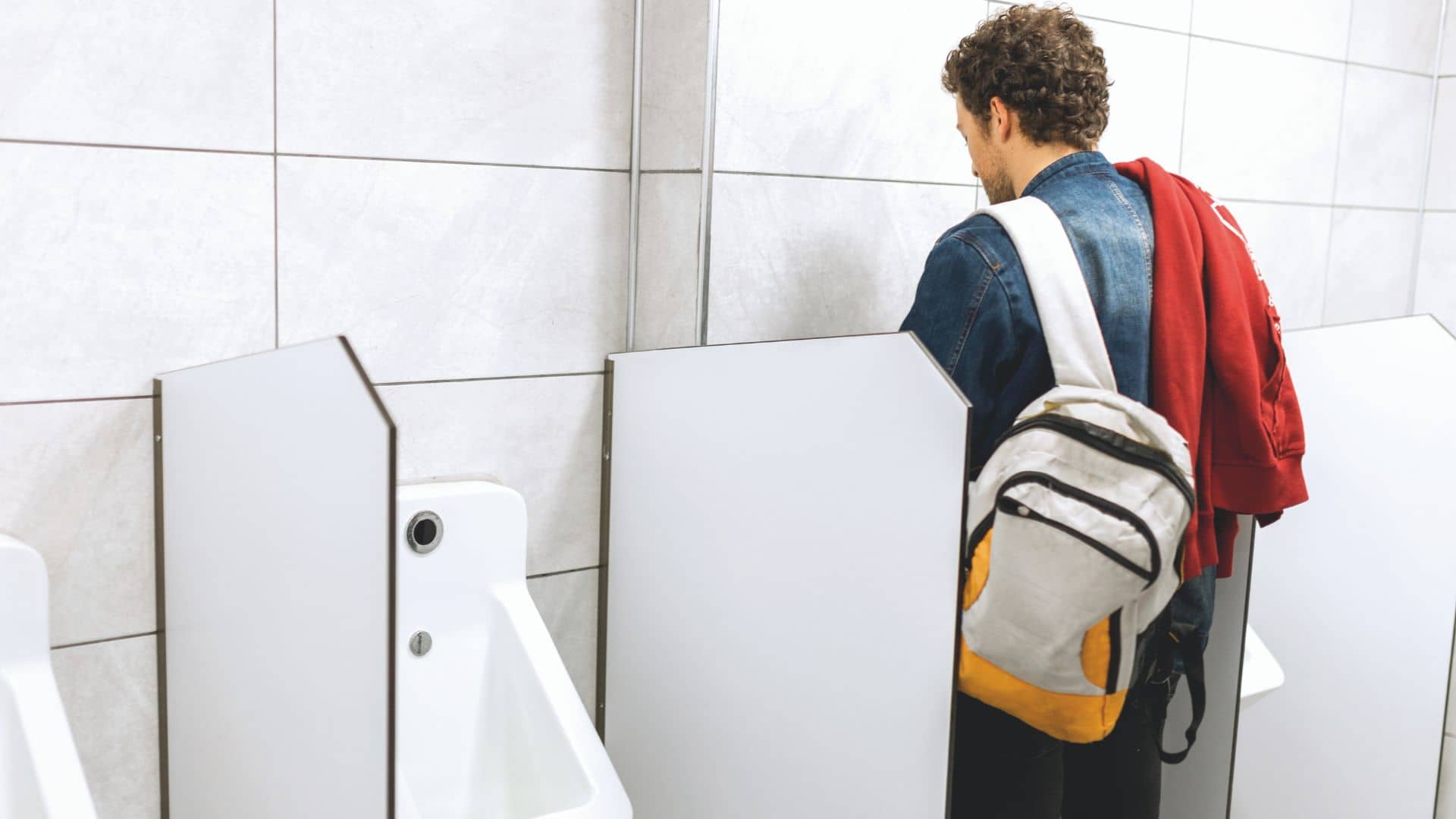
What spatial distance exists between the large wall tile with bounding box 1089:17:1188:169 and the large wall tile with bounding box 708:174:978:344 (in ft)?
0.97

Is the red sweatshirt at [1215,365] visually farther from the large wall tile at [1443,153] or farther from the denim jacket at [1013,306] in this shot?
the large wall tile at [1443,153]

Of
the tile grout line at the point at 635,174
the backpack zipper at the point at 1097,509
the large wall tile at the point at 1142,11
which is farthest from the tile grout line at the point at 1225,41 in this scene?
the backpack zipper at the point at 1097,509

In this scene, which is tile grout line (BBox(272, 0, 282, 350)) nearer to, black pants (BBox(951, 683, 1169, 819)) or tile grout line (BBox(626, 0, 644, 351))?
tile grout line (BBox(626, 0, 644, 351))

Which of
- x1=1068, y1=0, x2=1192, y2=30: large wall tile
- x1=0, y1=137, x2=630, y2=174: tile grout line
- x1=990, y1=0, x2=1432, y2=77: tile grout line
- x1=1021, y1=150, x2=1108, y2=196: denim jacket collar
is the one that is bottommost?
x1=0, y1=137, x2=630, y2=174: tile grout line

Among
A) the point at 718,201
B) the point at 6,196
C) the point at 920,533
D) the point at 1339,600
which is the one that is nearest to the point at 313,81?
the point at 6,196

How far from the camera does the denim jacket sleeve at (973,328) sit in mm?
1293

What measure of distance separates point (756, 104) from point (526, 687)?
2.64ft

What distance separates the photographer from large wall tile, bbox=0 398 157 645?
1352 millimetres

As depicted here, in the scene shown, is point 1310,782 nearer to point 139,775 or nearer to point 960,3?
point 960,3

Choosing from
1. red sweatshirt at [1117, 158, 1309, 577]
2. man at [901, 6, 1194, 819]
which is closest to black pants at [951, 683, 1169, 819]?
man at [901, 6, 1194, 819]

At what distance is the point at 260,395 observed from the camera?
3.53 feet

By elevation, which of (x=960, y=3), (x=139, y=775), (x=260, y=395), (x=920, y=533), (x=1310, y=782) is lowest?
(x=1310, y=782)

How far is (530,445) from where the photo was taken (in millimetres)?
1678

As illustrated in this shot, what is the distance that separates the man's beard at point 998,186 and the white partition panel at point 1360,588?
67cm
